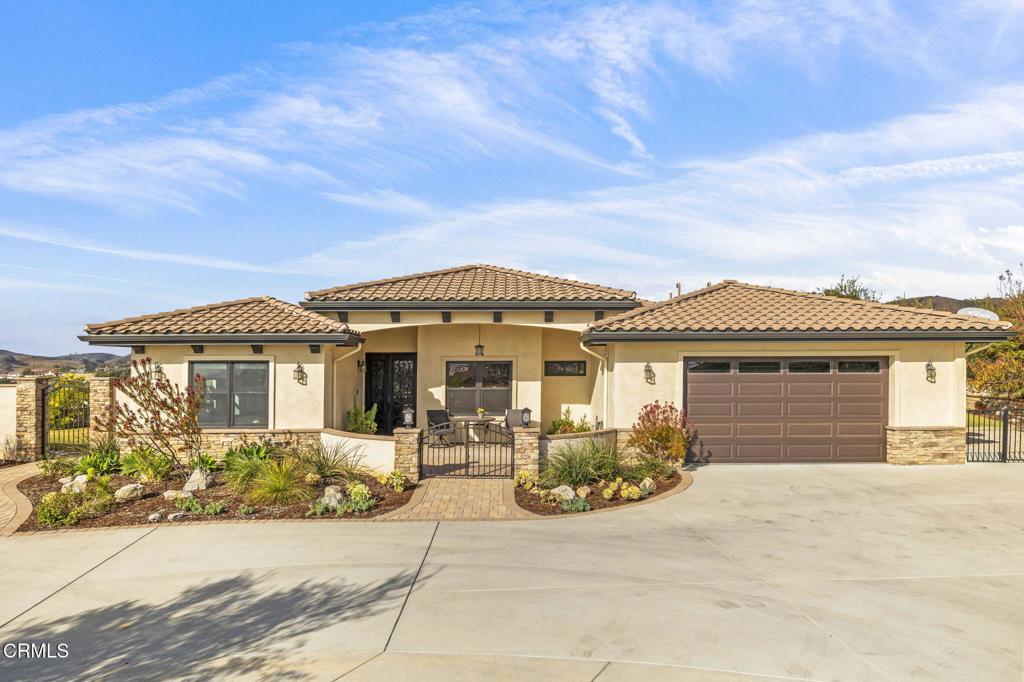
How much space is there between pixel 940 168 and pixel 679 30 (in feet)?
32.6

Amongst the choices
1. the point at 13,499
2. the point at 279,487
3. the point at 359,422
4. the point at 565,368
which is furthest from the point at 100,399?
the point at 565,368

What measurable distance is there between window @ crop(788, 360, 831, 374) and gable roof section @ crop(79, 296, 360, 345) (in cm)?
1070

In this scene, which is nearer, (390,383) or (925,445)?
(925,445)

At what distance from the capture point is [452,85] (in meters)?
15.3

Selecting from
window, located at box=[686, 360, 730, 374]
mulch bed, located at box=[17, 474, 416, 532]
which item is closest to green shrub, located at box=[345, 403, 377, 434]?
mulch bed, located at box=[17, 474, 416, 532]

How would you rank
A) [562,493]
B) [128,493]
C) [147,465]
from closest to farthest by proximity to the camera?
1. [562,493]
2. [128,493]
3. [147,465]

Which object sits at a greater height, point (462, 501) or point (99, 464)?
point (99, 464)

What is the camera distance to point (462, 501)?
1074 centimetres

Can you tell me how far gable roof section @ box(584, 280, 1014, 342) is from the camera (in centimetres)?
1355

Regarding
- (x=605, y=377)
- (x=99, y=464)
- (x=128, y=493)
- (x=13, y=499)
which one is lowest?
(x=13, y=499)

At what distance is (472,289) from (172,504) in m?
8.76

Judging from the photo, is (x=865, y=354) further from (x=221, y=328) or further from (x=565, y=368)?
(x=221, y=328)

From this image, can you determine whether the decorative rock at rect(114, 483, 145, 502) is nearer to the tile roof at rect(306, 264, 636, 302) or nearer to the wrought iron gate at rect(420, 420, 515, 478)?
the wrought iron gate at rect(420, 420, 515, 478)

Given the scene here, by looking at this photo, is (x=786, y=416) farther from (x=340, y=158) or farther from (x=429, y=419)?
(x=340, y=158)
